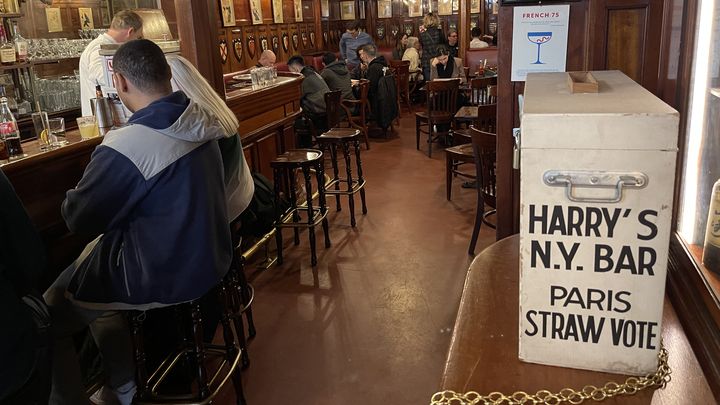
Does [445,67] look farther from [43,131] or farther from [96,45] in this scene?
[43,131]

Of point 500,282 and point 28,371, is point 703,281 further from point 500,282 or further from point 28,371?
point 28,371

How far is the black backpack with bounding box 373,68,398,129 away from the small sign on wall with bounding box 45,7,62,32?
368cm

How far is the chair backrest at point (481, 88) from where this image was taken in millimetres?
5738

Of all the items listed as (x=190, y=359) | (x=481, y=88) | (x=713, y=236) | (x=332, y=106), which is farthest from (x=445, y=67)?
(x=713, y=236)

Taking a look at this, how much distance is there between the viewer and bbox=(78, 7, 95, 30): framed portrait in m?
6.30

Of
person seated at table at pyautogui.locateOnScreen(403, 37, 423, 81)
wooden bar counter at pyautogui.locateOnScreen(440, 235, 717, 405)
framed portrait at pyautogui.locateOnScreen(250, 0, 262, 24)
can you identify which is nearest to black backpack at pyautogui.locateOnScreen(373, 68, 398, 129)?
person seated at table at pyautogui.locateOnScreen(403, 37, 423, 81)

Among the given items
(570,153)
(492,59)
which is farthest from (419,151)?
(570,153)

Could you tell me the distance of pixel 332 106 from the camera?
5.96 meters

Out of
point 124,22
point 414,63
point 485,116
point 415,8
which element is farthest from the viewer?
point 415,8

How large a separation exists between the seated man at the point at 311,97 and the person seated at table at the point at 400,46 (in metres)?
4.97

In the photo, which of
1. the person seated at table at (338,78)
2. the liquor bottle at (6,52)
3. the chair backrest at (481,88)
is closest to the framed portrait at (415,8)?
the person seated at table at (338,78)

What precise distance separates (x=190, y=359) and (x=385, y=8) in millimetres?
11682

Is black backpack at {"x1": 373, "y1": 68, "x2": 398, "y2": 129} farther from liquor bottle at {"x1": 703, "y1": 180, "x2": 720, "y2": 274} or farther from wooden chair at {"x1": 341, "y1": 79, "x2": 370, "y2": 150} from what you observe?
liquor bottle at {"x1": 703, "y1": 180, "x2": 720, "y2": 274}

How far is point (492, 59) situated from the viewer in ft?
27.7
